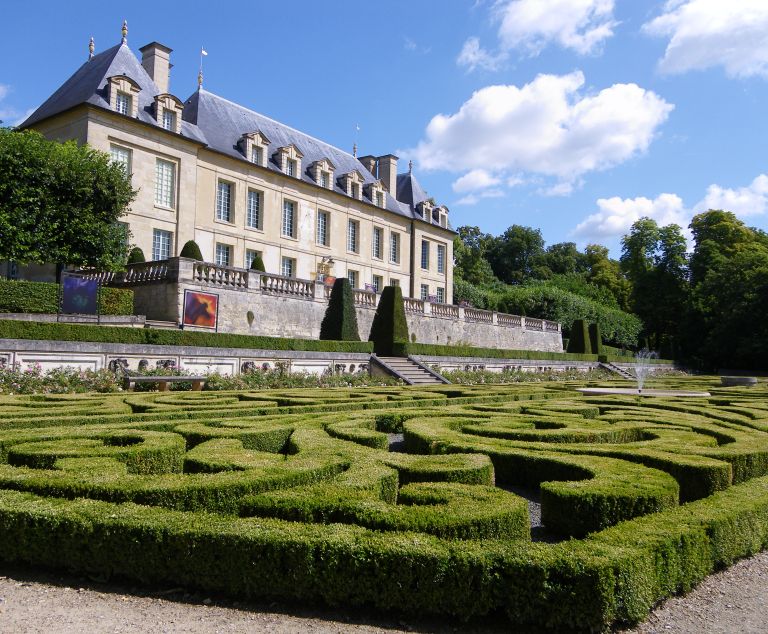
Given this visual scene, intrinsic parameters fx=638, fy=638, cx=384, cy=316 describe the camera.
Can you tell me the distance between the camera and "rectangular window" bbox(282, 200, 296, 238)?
35719mm

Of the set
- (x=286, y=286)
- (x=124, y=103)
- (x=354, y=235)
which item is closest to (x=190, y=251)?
(x=286, y=286)

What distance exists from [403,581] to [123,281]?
76.0ft

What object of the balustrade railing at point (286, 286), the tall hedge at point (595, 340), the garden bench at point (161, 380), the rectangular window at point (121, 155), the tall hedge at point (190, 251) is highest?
the rectangular window at point (121, 155)

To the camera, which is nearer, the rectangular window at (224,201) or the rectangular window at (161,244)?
the rectangular window at (161,244)

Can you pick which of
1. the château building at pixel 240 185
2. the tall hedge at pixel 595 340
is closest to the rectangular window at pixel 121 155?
the château building at pixel 240 185

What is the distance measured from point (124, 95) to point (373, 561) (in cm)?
2818

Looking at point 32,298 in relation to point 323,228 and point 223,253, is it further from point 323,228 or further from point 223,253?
point 323,228

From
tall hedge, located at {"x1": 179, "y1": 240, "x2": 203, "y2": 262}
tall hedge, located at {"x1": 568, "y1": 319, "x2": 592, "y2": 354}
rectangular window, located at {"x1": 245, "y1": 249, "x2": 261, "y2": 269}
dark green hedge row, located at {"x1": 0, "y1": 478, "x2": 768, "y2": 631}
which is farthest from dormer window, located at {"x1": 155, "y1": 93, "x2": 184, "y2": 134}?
dark green hedge row, located at {"x1": 0, "y1": 478, "x2": 768, "y2": 631}

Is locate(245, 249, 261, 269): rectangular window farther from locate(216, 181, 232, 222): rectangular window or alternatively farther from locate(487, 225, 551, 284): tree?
locate(487, 225, 551, 284): tree

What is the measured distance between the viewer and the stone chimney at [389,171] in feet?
153

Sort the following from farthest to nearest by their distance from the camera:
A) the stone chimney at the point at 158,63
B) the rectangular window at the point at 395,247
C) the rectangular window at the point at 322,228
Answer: the rectangular window at the point at 395,247, the rectangular window at the point at 322,228, the stone chimney at the point at 158,63

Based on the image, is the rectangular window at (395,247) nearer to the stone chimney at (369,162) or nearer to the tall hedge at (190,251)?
the stone chimney at (369,162)

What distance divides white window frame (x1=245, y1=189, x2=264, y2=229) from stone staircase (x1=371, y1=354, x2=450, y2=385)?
44.1 ft

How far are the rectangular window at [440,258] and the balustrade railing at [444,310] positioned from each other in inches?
525
